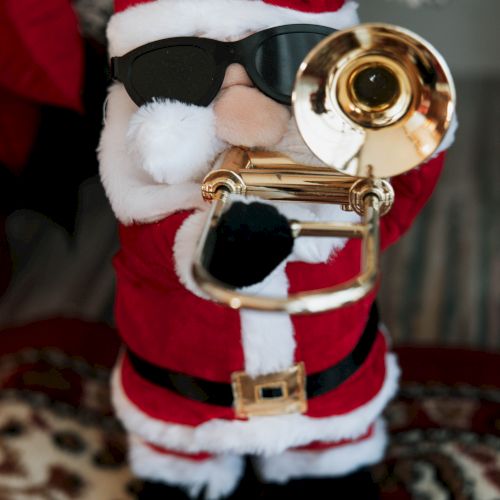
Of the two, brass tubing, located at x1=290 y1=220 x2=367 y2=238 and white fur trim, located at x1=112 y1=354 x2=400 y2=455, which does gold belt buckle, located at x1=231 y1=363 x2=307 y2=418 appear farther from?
brass tubing, located at x1=290 y1=220 x2=367 y2=238

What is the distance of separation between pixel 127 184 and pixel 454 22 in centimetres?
171

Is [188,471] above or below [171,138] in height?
below

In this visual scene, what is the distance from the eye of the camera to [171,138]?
2.21 ft

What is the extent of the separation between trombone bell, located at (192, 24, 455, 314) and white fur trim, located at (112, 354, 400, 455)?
26cm

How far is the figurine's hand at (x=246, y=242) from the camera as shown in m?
0.60

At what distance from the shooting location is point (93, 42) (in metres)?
1.11

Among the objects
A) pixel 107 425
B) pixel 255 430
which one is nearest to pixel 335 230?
pixel 255 430


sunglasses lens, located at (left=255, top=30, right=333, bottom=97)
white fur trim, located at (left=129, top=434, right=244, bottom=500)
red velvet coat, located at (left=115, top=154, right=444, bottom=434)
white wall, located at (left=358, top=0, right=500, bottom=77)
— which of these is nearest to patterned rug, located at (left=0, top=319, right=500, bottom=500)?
white fur trim, located at (left=129, top=434, right=244, bottom=500)

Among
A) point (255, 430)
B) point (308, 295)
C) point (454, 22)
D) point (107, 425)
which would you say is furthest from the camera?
point (454, 22)

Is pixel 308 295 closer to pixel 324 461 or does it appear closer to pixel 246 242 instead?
pixel 246 242

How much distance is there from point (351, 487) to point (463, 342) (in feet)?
1.55

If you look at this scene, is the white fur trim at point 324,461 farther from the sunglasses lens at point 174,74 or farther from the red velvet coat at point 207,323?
the sunglasses lens at point 174,74

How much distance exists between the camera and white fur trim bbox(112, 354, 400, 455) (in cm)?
77

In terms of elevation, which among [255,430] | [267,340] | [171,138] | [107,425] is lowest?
[107,425]
